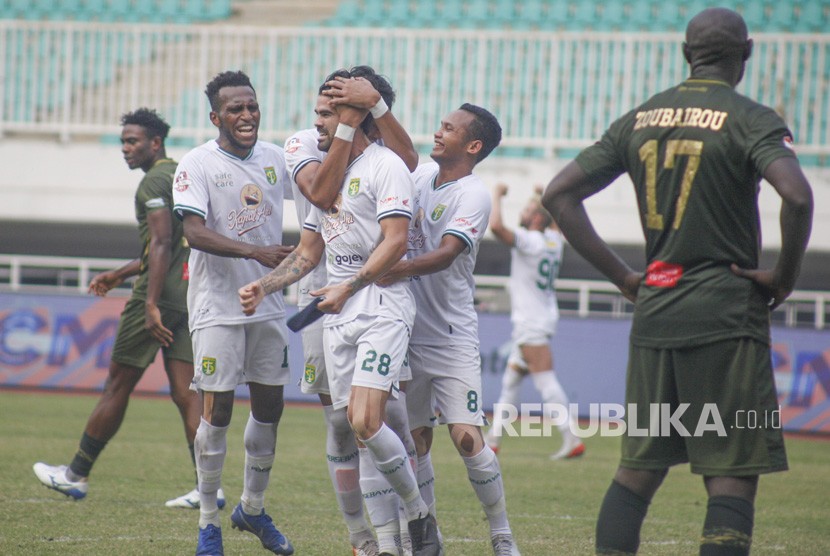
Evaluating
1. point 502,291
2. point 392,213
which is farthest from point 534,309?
point 392,213

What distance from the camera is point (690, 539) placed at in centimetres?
660

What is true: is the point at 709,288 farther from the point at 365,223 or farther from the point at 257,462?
the point at 257,462

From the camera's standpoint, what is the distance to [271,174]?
6.06 meters

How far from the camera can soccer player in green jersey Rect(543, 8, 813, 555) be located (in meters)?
3.68

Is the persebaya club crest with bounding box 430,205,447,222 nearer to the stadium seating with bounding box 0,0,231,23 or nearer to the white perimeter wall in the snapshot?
the white perimeter wall

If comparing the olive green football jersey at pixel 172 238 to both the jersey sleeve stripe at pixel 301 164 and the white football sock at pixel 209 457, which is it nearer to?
the white football sock at pixel 209 457

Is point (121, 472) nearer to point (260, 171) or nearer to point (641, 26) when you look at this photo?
point (260, 171)

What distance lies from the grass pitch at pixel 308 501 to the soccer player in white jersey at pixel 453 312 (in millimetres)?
589

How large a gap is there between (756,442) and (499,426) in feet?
24.1

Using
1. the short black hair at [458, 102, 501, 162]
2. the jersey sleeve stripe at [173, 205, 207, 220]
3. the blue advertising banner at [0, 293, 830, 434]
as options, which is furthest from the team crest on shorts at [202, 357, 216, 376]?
the blue advertising banner at [0, 293, 830, 434]

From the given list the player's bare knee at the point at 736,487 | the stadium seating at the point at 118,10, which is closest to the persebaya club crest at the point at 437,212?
the player's bare knee at the point at 736,487

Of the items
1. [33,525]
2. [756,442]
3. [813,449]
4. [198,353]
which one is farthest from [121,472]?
[813,449]

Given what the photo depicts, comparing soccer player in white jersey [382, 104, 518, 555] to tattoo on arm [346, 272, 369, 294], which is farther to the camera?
soccer player in white jersey [382, 104, 518, 555]

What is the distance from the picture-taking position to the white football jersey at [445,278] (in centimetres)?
568
